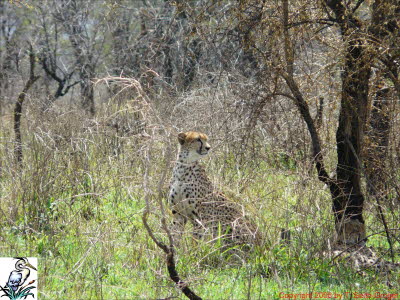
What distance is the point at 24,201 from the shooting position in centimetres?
554

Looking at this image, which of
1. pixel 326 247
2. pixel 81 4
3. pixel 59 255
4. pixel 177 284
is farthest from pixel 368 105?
pixel 81 4

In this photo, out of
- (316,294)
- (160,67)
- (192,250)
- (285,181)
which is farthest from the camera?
(160,67)

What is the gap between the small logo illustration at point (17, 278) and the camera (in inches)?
154

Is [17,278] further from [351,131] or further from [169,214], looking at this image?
[351,131]

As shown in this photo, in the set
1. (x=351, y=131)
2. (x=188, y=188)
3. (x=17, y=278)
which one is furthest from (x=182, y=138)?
(x=17, y=278)

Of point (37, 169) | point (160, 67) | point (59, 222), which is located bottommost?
point (59, 222)

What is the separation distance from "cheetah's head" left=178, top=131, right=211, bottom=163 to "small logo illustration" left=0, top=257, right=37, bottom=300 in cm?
166

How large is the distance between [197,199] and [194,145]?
1.70 feet

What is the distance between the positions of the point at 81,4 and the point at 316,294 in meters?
10.1

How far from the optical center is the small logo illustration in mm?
3912

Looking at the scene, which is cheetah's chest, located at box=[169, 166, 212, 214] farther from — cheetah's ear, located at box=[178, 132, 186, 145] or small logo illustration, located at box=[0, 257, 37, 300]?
small logo illustration, located at box=[0, 257, 37, 300]

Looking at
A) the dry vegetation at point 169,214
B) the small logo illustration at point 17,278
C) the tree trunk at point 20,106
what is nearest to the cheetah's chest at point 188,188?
the dry vegetation at point 169,214

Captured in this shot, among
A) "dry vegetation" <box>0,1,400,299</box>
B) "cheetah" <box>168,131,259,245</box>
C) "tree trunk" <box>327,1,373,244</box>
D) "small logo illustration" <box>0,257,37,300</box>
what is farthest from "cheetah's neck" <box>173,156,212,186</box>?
"small logo illustration" <box>0,257,37,300</box>

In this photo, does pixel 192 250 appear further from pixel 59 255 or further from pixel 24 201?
pixel 24 201
